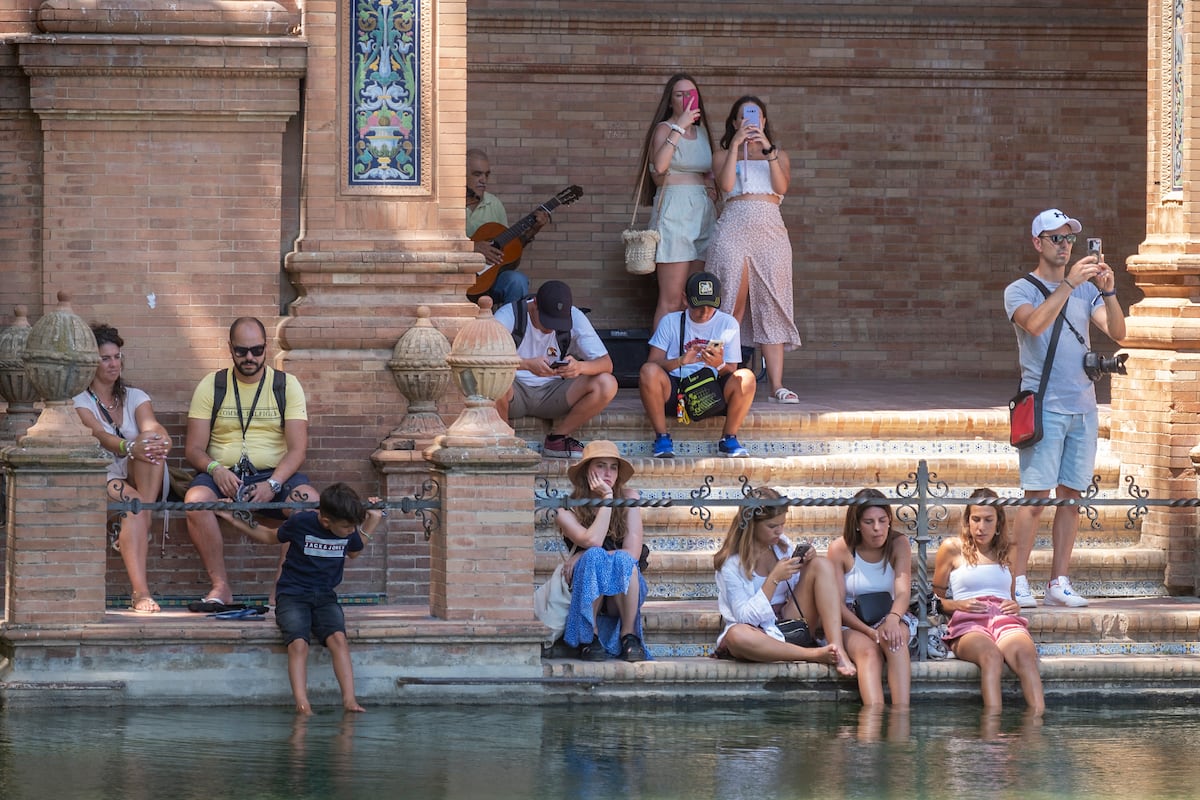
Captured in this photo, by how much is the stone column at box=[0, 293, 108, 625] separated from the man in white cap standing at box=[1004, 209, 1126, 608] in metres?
4.53

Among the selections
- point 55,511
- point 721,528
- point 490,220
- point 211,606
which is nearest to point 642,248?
point 490,220

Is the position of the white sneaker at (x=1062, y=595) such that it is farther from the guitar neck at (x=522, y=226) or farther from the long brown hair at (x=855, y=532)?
the guitar neck at (x=522, y=226)

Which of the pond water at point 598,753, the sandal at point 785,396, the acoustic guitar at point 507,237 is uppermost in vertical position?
the acoustic guitar at point 507,237

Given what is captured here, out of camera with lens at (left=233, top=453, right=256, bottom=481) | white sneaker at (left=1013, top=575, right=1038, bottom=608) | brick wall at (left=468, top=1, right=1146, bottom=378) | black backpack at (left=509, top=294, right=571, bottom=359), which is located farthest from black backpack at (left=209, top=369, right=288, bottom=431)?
brick wall at (left=468, top=1, right=1146, bottom=378)

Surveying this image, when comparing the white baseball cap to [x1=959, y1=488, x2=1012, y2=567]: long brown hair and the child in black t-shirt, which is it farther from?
the child in black t-shirt

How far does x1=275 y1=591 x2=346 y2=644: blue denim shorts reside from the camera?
9.20 m

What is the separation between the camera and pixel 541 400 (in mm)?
11430

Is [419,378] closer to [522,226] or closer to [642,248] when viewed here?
[642,248]

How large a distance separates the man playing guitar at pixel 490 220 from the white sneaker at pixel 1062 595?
4258mm

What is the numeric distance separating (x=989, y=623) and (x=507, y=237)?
17.3ft

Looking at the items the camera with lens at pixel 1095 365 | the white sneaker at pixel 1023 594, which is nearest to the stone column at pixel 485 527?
the white sneaker at pixel 1023 594

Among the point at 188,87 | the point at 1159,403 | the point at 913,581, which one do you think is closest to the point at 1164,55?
the point at 1159,403

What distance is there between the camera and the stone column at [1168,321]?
11.4m

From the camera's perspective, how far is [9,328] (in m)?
10.6
